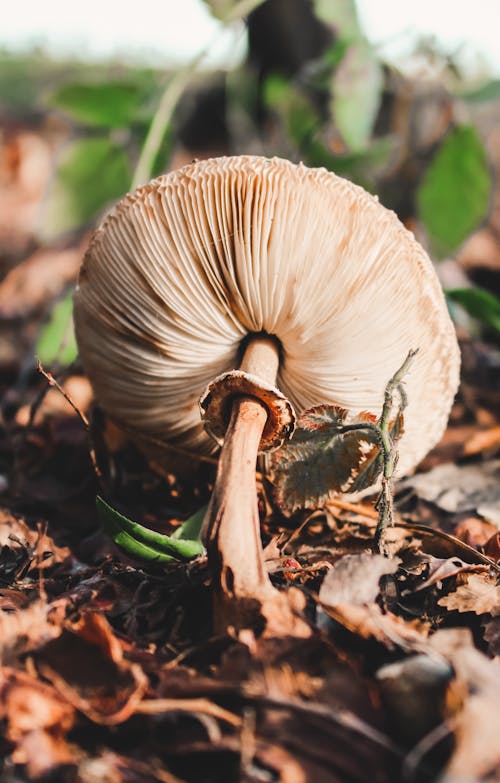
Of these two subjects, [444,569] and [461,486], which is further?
[461,486]

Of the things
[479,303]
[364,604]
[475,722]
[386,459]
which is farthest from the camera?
[479,303]

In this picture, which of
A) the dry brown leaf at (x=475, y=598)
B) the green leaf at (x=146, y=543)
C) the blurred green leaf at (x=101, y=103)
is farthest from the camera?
the blurred green leaf at (x=101, y=103)

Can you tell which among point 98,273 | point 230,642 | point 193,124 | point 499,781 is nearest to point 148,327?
point 98,273

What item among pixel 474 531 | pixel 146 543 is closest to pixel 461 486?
pixel 474 531

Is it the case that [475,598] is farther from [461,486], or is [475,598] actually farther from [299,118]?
[299,118]

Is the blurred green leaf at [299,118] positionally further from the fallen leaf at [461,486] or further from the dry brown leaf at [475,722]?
the dry brown leaf at [475,722]

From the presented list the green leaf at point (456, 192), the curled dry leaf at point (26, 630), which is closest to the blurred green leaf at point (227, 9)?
the green leaf at point (456, 192)
